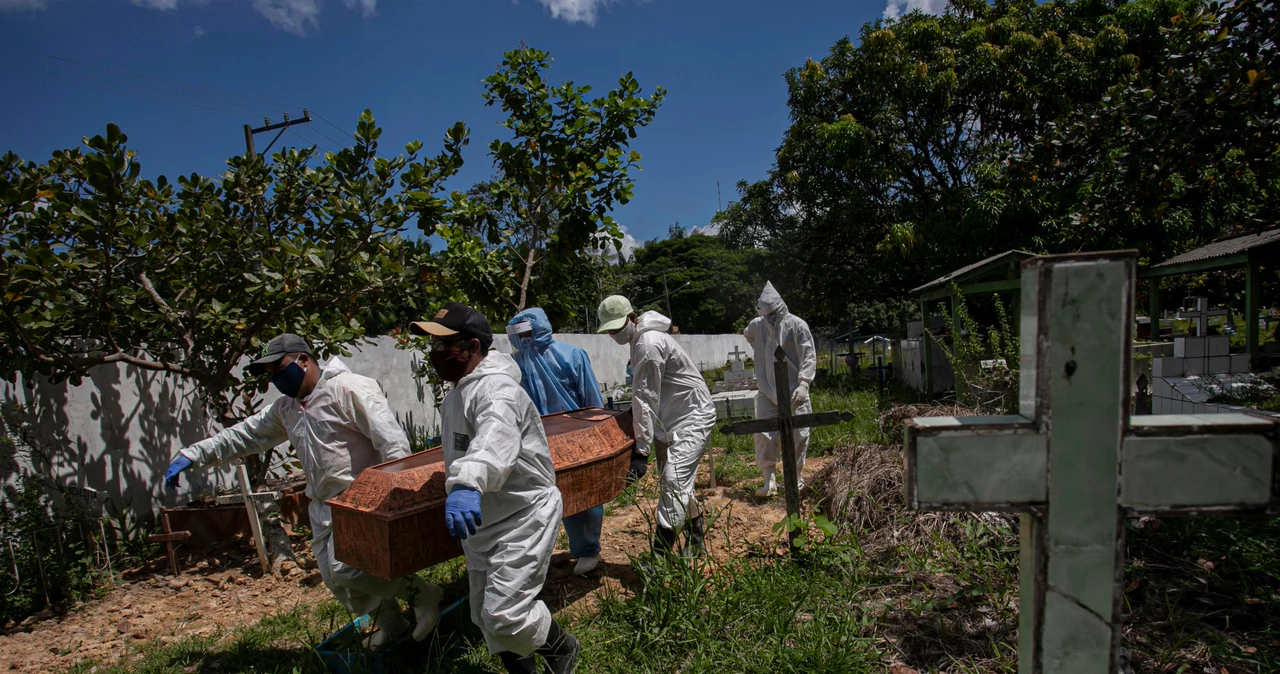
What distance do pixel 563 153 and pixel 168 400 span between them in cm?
407

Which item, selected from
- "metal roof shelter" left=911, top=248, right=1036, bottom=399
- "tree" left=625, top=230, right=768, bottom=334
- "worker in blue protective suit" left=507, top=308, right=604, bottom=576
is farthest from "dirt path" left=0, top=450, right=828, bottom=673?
"tree" left=625, top=230, right=768, bottom=334

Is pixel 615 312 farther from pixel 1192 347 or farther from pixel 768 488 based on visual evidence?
pixel 1192 347

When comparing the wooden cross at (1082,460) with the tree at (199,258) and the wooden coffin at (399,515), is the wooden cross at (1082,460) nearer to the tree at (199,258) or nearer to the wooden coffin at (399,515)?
the wooden coffin at (399,515)

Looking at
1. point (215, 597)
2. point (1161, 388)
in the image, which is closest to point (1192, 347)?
point (1161, 388)

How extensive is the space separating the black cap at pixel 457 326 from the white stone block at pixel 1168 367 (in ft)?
27.0

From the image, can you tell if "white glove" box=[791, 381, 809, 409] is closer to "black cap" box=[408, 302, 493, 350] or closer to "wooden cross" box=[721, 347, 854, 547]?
"wooden cross" box=[721, 347, 854, 547]

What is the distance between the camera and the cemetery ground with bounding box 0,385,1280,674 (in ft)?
9.00

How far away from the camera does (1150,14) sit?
12844 millimetres

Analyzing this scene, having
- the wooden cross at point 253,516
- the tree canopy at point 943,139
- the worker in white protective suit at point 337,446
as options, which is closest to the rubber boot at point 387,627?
the worker in white protective suit at point 337,446

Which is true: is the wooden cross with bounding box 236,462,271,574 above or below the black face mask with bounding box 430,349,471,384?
below

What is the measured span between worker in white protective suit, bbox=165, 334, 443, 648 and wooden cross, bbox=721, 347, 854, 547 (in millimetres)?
1908

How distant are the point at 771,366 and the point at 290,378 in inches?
152

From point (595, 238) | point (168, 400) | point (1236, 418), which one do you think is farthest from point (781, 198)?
point (1236, 418)

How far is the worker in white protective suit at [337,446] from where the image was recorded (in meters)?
3.33
